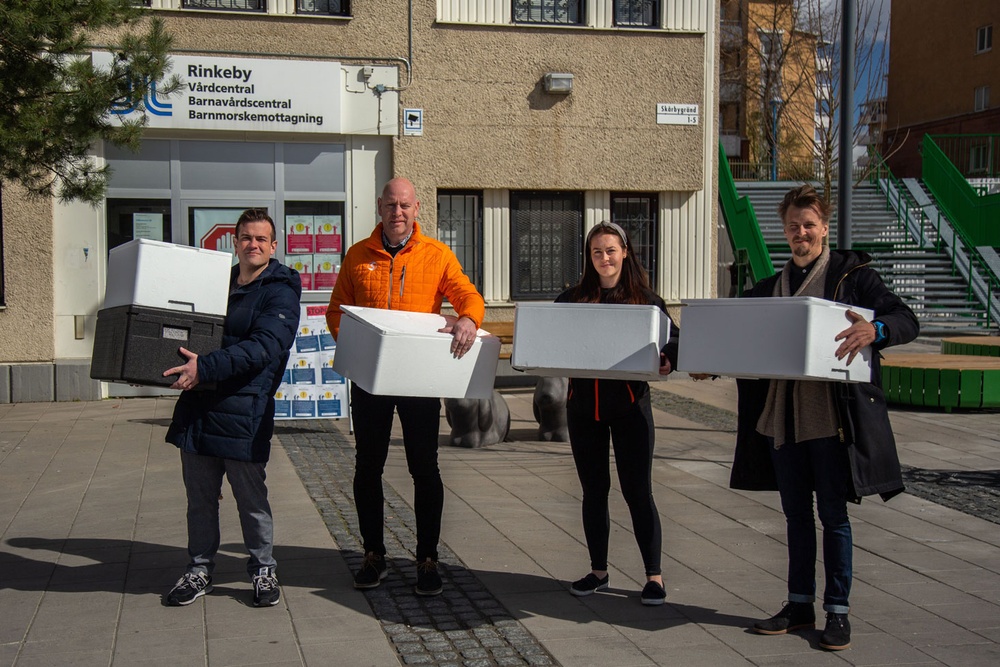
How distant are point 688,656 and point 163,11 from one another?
10.5 metres

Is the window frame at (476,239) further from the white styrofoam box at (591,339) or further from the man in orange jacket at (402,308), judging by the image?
the white styrofoam box at (591,339)

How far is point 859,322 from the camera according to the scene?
4.04m

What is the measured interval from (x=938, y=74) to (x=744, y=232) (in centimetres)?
2443

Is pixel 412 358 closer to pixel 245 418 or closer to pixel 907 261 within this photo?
pixel 245 418

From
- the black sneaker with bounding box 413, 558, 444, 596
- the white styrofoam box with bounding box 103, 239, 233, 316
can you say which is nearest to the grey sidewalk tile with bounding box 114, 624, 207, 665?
the black sneaker with bounding box 413, 558, 444, 596

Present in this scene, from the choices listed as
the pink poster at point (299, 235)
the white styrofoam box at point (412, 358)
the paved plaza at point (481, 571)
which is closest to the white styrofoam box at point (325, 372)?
the paved plaza at point (481, 571)

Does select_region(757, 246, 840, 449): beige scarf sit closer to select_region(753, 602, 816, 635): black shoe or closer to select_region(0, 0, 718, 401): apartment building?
select_region(753, 602, 816, 635): black shoe

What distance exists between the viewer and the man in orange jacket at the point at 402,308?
193 inches

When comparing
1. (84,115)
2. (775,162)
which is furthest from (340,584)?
(775,162)

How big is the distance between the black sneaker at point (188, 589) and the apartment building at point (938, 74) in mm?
32155

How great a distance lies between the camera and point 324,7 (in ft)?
42.5

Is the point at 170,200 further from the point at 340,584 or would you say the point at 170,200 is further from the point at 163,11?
the point at 340,584

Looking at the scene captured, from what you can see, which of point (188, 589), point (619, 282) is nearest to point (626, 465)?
point (619, 282)

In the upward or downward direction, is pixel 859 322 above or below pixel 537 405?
above
